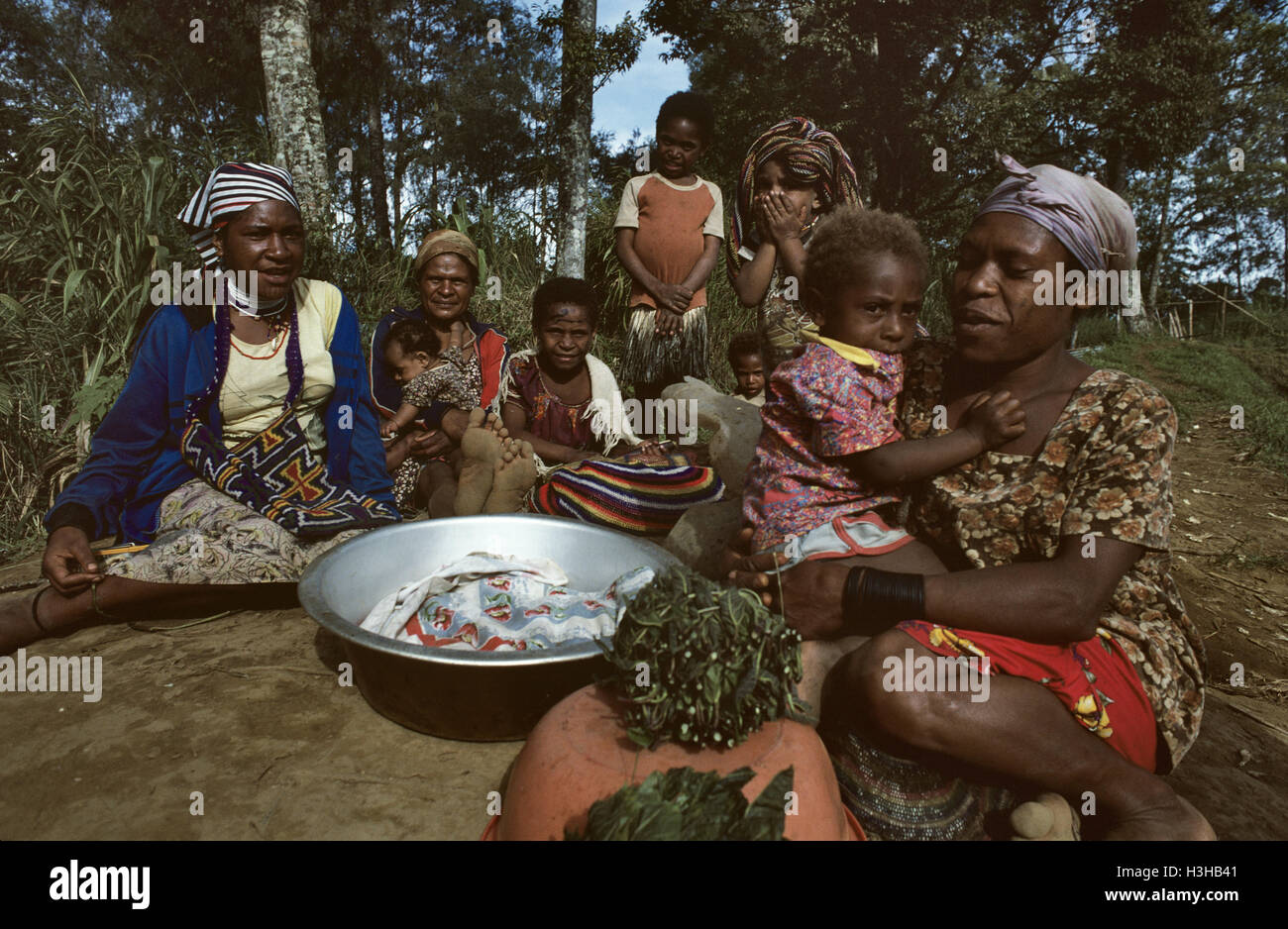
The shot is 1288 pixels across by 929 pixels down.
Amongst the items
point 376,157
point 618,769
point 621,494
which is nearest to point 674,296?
point 621,494

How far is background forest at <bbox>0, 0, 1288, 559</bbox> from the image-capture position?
4.59m

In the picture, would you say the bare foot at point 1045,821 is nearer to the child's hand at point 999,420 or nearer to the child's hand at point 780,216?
the child's hand at point 999,420

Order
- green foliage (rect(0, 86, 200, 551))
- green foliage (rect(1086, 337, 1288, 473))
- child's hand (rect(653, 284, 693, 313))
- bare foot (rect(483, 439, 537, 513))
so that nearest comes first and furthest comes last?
bare foot (rect(483, 439, 537, 513)) < green foliage (rect(0, 86, 200, 551)) < child's hand (rect(653, 284, 693, 313)) < green foliage (rect(1086, 337, 1288, 473))

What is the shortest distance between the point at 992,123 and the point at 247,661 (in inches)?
616

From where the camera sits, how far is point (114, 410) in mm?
2990

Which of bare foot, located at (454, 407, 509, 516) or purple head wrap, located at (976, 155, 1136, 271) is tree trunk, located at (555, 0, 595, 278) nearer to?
bare foot, located at (454, 407, 509, 516)

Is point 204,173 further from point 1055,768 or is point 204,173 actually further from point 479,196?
point 1055,768

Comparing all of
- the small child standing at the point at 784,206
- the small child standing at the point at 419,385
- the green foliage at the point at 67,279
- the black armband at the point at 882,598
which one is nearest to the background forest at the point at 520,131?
the green foliage at the point at 67,279

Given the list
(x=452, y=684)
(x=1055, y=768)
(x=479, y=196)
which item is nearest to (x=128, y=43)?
(x=479, y=196)

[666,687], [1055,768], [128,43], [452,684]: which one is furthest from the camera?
[128,43]

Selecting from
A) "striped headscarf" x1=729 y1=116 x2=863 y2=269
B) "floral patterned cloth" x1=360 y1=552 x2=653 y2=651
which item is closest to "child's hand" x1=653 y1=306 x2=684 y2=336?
"striped headscarf" x1=729 y1=116 x2=863 y2=269

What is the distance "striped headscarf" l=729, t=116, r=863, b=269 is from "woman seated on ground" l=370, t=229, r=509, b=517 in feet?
5.35
